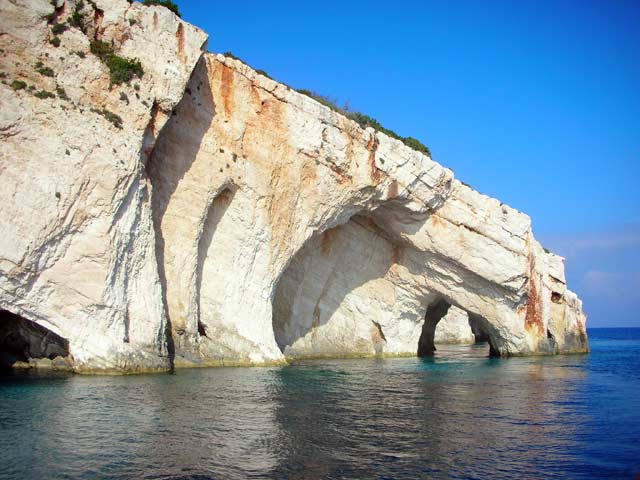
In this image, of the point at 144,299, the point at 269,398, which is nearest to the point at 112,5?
the point at 144,299

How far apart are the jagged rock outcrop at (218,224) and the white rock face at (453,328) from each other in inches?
904

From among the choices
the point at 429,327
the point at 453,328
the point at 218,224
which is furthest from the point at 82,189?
the point at 453,328

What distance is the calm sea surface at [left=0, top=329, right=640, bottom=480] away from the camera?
414 inches

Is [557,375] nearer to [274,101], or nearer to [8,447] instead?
[274,101]

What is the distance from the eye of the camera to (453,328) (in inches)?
2611

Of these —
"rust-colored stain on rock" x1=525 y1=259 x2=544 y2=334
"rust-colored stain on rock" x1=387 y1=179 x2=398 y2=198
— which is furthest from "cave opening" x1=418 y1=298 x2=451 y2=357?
"rust-colored stain on rock" x1=387 y1=179 x2=398 y2=198

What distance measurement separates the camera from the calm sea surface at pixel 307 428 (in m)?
10.5

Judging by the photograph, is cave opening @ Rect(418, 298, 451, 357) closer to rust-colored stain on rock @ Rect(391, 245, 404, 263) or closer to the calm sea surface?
rust-colored stain on rock @ Rect(391, 245, 404, 263)

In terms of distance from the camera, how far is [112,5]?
22.8m

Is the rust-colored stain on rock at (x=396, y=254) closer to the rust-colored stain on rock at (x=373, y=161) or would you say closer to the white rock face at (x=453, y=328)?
the rust-colored stain on rock at (x=373, y=161)

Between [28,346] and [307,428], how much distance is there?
1335 cm

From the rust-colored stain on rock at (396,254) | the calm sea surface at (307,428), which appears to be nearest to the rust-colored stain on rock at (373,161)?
the rust-colored stain on rock at (396,254)

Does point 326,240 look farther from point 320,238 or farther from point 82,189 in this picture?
point 82,189

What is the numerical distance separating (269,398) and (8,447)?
7.45 meters
